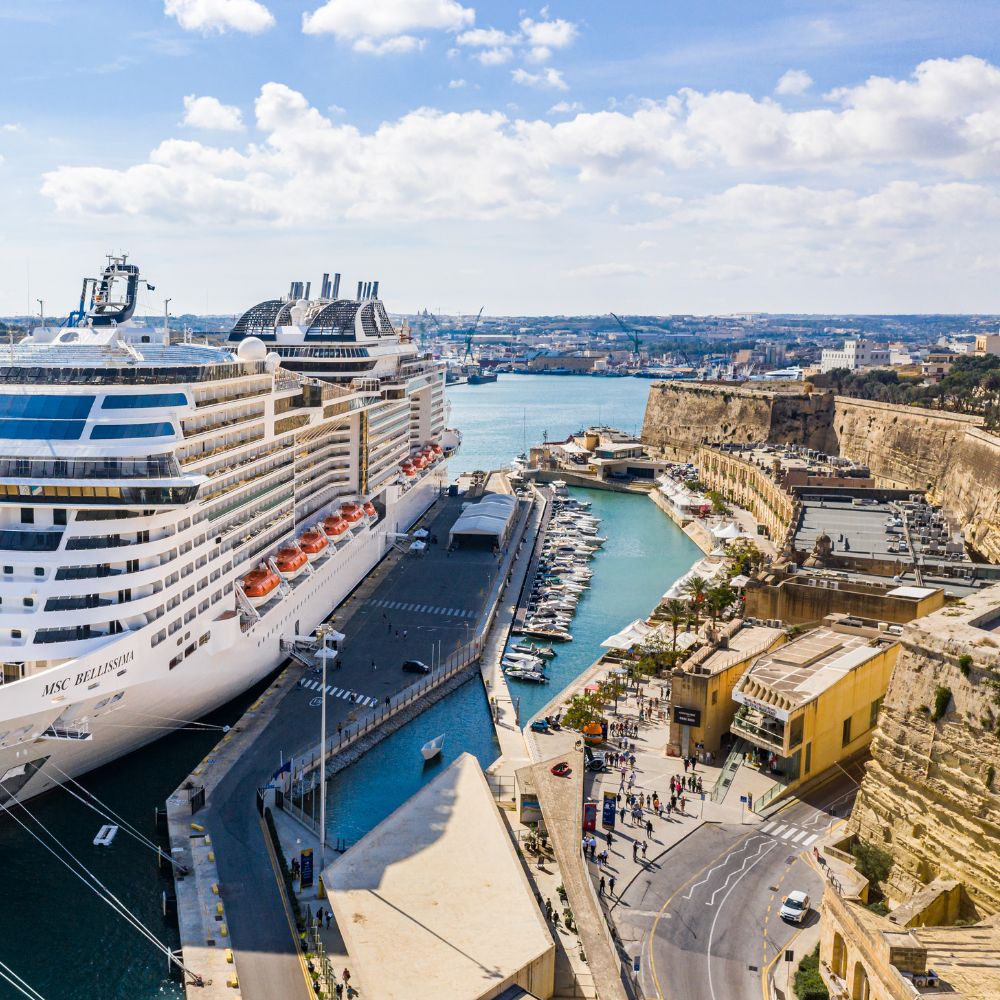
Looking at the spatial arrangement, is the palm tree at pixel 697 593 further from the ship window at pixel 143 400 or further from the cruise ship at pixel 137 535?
the ship window at pixel 143 400

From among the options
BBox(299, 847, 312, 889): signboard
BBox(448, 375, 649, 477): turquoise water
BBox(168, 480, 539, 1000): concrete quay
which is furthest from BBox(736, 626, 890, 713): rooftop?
BBox(448, 375, 649, 477): turquoise water

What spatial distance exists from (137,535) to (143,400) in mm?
4419

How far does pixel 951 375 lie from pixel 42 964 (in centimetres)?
11197

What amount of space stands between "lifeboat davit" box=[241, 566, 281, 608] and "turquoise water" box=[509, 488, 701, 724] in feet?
32.1

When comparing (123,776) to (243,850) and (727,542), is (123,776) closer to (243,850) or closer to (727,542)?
(243,850)

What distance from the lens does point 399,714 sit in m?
35.3

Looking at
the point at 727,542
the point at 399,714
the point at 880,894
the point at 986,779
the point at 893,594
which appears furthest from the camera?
the point at 727,542

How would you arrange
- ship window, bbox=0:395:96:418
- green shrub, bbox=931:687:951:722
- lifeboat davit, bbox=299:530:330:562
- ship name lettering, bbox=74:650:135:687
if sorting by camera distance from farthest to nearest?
lifeboat davit, bbox=299:530:330:562 → ship window, bbox=0:395:96:418 → ship name lettering, bbox=74:650:135:687 → green shrub, bbox=931:687:951:722

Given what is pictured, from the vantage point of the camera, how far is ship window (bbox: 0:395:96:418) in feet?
99.0

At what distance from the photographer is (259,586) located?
119 feet

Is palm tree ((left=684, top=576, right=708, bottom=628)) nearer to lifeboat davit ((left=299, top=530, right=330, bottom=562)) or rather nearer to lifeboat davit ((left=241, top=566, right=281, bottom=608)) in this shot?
lifeboat davit ((left=299, top=530, right=330, bottom=562))

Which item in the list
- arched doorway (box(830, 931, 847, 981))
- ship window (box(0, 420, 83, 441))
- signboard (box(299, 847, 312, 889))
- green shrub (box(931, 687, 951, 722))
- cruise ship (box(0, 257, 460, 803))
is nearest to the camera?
arched doorway (box(830, 931, 847, 981))

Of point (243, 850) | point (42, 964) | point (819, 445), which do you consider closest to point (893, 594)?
point (243, 850)

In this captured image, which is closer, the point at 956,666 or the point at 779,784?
the point at 956,666
